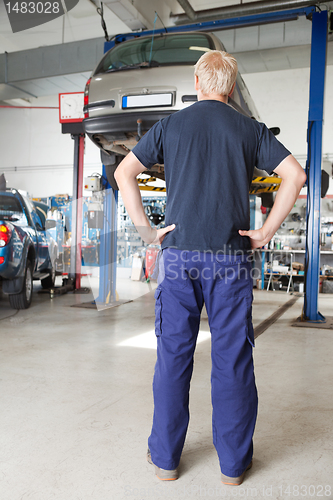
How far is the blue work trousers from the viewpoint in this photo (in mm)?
1452

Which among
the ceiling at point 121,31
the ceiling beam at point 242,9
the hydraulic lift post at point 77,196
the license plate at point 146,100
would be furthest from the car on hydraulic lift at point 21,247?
the ceiling beam at point 242,9

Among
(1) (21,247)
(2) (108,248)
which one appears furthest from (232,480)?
(2) (108,248)

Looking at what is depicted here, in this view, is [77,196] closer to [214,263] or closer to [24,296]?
[24,296]

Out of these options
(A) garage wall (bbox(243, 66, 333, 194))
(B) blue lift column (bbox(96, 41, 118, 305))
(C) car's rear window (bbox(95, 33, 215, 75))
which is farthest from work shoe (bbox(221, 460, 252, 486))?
(A) garage wall (bbox(243, 66, 333, 194))

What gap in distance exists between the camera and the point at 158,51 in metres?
3.39

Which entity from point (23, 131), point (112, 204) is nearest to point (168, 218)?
point (112, 204)

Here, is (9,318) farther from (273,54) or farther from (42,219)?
(273,54)

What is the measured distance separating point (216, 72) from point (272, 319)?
13.6ft

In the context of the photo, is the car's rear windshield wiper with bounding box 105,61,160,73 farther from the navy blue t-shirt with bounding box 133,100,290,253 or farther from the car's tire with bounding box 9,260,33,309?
the car's tire with bounding box 9,260,33,309

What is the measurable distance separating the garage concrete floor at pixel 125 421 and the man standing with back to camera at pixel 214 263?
0.19 meters

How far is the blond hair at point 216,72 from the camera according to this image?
1.48 meters

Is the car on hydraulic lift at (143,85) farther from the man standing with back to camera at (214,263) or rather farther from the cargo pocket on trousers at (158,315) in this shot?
the cargo pocket on trousers at (158,315)

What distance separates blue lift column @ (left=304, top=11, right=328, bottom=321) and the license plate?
2.30m

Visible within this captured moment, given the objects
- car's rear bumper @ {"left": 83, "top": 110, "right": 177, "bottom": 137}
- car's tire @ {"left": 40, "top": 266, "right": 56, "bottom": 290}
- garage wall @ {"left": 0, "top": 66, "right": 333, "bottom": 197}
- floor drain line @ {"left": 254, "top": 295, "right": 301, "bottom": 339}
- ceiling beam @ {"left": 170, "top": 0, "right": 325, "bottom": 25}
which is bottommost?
floor drain line @ {"left": 254, "top": 295, "right": 301, "bottom": 339}
